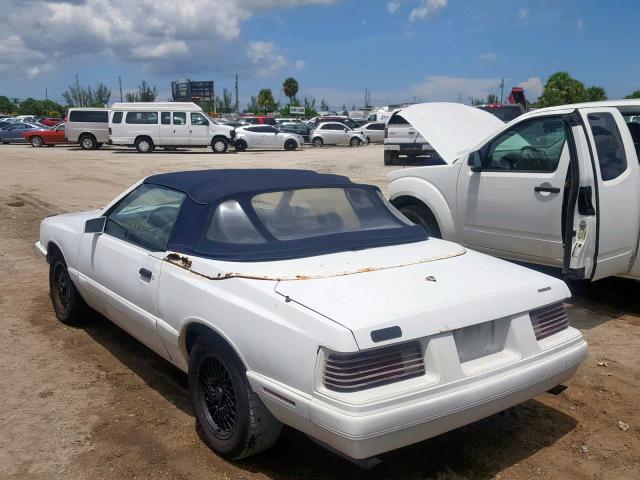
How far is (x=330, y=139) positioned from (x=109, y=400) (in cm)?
3238

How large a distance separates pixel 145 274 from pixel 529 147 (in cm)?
388

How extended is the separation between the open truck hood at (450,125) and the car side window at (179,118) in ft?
74.0

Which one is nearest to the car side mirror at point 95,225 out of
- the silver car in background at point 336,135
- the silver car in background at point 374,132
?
the silver car in background at point 336,135

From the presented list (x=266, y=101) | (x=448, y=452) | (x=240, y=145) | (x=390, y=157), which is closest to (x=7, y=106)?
(x=266, y=101)

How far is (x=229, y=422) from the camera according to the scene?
3.31 meters

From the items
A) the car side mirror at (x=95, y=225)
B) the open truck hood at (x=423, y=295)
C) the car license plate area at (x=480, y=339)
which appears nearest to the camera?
the open truck hood at (x=423, y=295)

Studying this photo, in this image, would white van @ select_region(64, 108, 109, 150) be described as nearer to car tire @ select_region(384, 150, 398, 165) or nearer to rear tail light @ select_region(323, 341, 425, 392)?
car tire @ select_region(384, 150, 398, 165)

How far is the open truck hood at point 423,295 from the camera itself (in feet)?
9.16

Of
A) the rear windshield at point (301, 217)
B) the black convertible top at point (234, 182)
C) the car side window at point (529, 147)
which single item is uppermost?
the car side window at point (529, 147)

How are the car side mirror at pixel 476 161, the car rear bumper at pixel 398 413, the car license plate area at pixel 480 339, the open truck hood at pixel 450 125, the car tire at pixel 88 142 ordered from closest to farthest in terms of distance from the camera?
the car rear bumper at pixel 398 413 < the car license plate area at pixel 480 339 < the car side mirror at pixel 476 161 < the open truck hood at pixel 450 125 < the car tire at pixel 88 142

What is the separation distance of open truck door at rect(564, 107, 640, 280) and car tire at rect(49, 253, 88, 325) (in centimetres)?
397

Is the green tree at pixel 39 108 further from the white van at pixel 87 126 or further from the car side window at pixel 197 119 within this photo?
the car side window at pixel 197 119

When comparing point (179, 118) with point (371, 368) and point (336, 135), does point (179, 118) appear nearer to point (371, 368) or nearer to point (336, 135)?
point (336, 135)

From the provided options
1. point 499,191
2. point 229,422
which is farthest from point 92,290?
point 499,191
